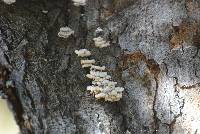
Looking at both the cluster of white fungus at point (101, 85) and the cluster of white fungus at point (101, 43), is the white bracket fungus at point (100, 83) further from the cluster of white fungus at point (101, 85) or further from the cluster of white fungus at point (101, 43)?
the cluster of white fungus at point (101, 43)

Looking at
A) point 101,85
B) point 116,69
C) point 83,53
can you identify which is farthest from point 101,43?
point 101,85

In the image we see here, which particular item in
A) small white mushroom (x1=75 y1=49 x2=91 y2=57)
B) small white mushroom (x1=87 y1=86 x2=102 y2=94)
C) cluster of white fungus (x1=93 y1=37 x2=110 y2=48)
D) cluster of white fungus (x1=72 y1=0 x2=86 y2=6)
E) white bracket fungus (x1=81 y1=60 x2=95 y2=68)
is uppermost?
cluster of white fungus (x1=72 y1=0 x2=86 y2=6)

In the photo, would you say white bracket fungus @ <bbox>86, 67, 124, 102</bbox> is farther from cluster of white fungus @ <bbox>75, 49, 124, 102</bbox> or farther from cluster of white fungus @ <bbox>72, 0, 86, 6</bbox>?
cluster of white fungus @ <bbox>72, 0, 86, 6</bbox>

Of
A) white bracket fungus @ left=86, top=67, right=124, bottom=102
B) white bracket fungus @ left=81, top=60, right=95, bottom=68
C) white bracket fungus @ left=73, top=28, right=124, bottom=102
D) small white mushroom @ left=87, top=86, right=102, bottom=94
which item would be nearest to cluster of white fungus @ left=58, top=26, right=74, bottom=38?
white bracket fungus @ left=73, top=28, right=124, bottom=102

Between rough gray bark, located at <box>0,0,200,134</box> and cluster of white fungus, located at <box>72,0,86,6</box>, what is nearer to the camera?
rough gray bark, located at <box>0,0,200,134</box>

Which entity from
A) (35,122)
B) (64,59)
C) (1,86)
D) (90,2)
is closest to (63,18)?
(90,2)

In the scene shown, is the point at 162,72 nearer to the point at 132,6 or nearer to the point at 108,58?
the point at 108,58
